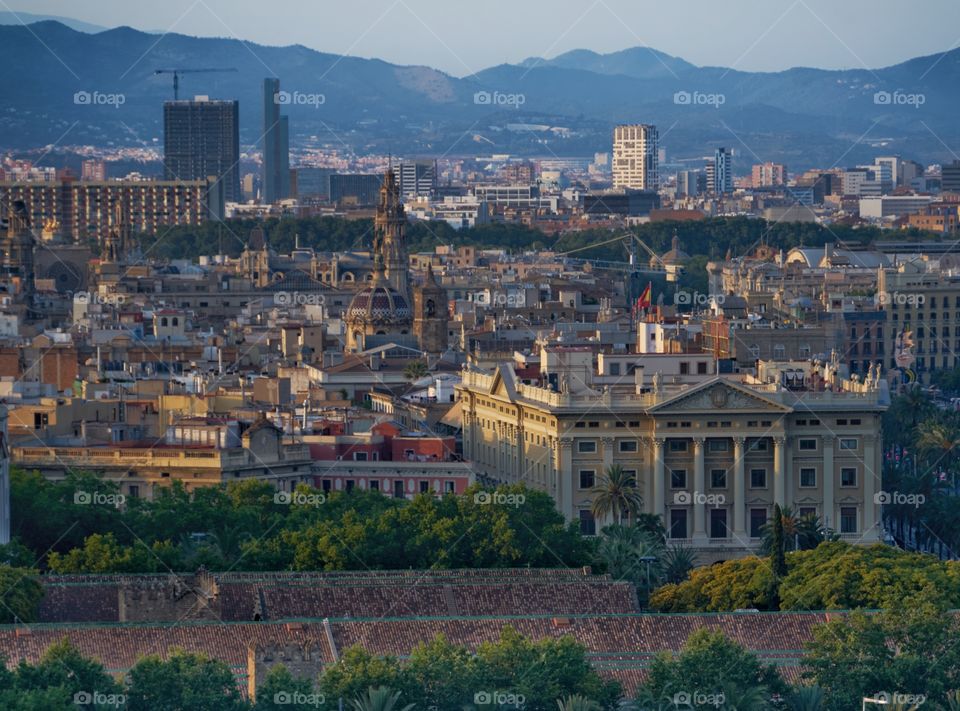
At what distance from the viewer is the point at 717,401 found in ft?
252

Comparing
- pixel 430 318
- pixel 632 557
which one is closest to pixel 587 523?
pixel 632 557

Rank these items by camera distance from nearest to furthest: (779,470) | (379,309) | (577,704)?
(577,704) < (779,470) < (379,309)

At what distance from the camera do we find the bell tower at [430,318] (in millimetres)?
119250

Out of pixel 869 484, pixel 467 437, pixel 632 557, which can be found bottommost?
pixel 632 557

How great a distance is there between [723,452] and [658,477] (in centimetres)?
153

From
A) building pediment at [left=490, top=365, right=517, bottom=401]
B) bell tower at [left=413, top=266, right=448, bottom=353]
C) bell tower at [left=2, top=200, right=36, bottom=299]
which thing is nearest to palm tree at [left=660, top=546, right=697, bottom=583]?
building pediment at [left=490, top=365, right=517, bottom=401]

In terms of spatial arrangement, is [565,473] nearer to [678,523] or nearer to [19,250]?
[678,523]

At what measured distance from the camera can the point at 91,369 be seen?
334 ft

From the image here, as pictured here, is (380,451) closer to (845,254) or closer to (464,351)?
(464,351)

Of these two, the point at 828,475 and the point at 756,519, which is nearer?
the point at 756,519

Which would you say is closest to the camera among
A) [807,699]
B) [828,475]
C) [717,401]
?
Result: [807,699]

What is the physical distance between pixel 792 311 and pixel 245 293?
161ft

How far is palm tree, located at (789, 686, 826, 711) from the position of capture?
4725cm

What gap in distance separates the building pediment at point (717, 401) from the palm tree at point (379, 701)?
31108 mm
